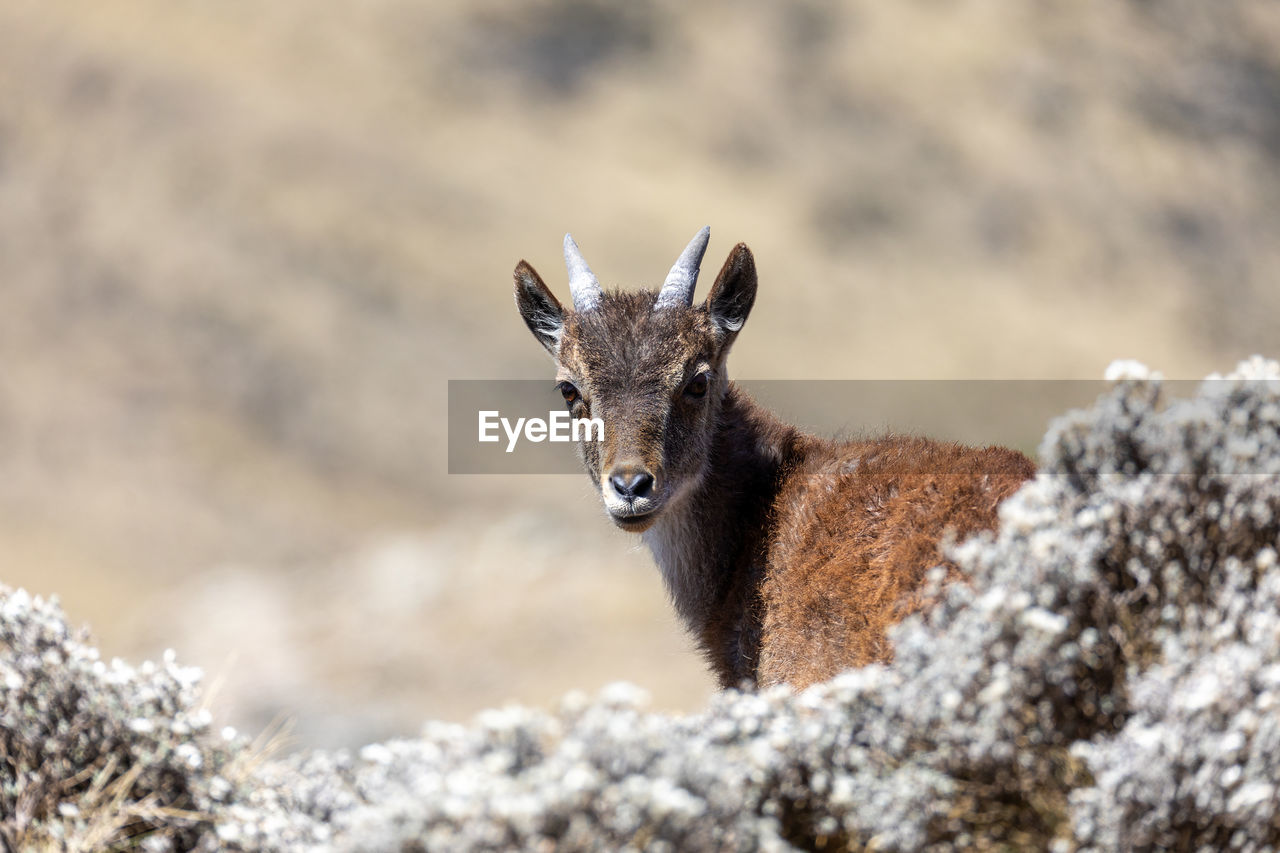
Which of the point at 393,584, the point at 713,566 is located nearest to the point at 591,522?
the point at 393,584

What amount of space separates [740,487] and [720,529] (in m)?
0.30

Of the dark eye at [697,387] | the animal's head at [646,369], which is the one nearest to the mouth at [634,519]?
the animal's head at [646,369]

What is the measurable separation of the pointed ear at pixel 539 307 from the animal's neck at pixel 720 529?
1410 millimetres

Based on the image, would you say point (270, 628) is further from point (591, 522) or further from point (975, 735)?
point (975, 735)

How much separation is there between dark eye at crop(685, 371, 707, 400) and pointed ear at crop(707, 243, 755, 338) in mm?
506

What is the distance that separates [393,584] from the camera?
32.2 metres

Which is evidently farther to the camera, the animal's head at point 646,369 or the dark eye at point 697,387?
the dark eye at point 697,387

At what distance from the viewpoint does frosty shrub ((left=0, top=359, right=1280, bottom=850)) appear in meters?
3.77

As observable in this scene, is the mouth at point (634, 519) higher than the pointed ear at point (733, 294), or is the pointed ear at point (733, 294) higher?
the pointed ear at point (733, 294)

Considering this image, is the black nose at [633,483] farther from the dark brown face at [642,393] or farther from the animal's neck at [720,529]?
the animal's neck at [720,529]

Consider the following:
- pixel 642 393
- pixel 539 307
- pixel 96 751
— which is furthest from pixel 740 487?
pixel 96 751

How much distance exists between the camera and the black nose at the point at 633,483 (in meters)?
7.05

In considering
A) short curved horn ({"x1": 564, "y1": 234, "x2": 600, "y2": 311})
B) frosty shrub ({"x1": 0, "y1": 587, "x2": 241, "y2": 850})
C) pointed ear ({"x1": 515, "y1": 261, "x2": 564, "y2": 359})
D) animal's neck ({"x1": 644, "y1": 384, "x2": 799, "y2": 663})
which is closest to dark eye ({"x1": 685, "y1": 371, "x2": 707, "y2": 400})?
animal's neck ({"x1": 644, "y1": 384, "x2": 799, "y2": 663})

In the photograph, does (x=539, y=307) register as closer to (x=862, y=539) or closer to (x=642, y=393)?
(x=642, y=393)
